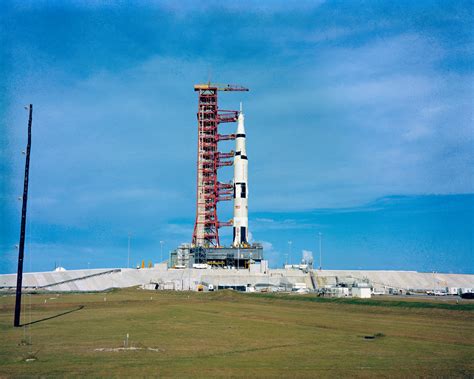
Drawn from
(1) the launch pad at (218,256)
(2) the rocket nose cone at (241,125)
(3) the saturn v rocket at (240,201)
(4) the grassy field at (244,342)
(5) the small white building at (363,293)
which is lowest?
(4) the grassy field at (244,342)

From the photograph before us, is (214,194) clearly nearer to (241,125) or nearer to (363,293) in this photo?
(241,125)

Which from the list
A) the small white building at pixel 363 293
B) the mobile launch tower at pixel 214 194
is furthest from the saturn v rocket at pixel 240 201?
the small white building at pixel 363 293

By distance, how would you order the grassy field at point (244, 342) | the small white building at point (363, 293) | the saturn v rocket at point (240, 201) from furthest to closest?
the saturn v rocket at point (240, 201) → the small white building at point (363, 293) → the grassy field at point (244, 342)

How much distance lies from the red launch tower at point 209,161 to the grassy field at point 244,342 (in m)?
75.4

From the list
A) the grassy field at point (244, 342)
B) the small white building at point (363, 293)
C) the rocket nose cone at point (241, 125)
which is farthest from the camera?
the rocket nose cone at point (241, 125)

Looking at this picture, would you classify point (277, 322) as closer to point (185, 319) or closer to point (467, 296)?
point (185, 319)

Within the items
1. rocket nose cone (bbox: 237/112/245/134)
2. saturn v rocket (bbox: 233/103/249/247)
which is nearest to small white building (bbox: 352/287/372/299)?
saturn v rocket (bbox: 233/103/249/247)

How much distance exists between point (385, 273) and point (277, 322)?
3218 inches

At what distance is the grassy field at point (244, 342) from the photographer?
23.2m

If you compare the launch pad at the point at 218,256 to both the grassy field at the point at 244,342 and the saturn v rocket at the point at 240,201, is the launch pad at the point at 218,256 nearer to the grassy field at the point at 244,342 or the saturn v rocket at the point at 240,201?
the saturn v rocket at the point at 240,201

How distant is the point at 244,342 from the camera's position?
32.2 metres

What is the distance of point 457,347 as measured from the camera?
3017 centimetres

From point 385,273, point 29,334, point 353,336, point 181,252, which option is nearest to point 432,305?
point 353,336

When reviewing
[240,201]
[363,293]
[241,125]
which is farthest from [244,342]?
[241,125]
